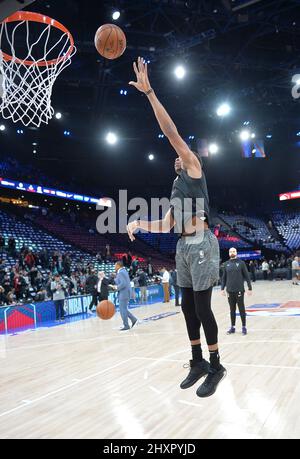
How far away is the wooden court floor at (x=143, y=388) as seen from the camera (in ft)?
13.3

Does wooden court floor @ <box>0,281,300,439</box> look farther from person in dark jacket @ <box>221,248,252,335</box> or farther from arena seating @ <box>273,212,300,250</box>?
arena seating @ <box>273,212,300,250</box>

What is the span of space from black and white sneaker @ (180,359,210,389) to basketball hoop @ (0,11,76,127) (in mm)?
4846

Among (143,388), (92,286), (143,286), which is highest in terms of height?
(92,286)

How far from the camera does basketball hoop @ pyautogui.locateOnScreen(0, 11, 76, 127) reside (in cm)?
648

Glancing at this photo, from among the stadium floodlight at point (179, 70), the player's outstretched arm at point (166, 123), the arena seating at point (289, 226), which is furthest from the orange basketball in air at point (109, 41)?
the arena seating at point (289, 226)

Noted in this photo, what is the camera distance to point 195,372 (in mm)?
3152

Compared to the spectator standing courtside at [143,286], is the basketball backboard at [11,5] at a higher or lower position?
higher

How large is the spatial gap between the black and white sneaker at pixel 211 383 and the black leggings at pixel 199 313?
222 mm

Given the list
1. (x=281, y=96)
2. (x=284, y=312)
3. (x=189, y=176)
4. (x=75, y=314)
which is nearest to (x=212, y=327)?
(x=189, y=176)

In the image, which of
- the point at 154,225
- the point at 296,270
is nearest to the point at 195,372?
the point at 154,225

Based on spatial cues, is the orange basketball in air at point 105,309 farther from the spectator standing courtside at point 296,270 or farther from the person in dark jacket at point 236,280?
the spectator standing courtside at point 296,270

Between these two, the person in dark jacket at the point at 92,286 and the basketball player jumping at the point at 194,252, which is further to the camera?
the person in dark jacket at the point at 92,286

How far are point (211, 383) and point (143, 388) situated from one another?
2.71m

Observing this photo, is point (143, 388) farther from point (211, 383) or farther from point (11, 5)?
point (11, 5)
